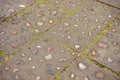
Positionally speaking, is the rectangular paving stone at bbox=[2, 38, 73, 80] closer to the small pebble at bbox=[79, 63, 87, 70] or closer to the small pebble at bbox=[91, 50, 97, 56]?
the small pebble at bbox=[79, 63, 87, 70]

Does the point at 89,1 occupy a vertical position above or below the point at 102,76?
above

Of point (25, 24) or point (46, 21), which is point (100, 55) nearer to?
point (46, 21)

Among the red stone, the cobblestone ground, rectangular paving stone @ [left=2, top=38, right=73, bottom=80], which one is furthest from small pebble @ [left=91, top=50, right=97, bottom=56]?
rectangular paving stone @ [left=2, top=38, right=73, bottom=80]

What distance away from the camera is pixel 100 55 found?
2.33 metres

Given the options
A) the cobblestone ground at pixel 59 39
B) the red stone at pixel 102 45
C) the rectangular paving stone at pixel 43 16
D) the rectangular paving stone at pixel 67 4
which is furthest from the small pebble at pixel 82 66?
the rectangular paving stone at pixel 67 4

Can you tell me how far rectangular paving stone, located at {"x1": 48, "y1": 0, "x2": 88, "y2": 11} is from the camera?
3008mm

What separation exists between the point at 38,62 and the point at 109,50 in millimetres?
858

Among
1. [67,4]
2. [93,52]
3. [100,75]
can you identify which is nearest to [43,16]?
[67,4]

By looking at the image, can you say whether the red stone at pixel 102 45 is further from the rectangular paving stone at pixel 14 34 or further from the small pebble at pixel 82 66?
the rectangular paving stone at pixel 14 34

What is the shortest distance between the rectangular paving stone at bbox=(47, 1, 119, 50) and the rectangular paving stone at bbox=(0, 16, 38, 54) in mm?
302

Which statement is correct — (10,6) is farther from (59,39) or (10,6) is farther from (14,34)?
(59,39)

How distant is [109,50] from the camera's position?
2.37 m

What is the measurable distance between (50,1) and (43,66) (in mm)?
1293

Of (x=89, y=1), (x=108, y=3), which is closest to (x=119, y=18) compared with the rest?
(x=108, y=3)
